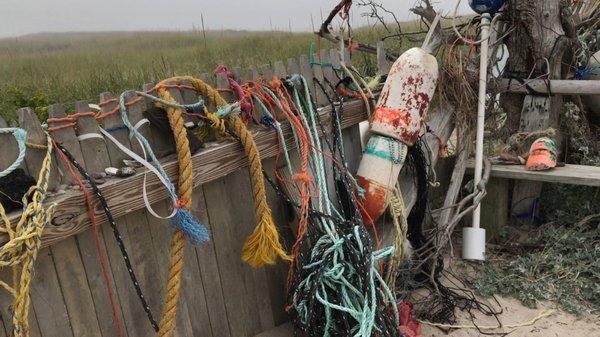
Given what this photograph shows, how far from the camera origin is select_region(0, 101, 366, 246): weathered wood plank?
1938mm

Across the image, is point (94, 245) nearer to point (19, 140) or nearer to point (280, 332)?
point (19, 140)

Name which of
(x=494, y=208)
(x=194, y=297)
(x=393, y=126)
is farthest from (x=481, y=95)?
(x=194, y=297)

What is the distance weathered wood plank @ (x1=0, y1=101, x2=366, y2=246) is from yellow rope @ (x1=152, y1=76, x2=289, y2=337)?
0.09 metres

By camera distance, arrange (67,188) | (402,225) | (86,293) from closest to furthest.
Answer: (67,188) → (86,293) → (402,225)

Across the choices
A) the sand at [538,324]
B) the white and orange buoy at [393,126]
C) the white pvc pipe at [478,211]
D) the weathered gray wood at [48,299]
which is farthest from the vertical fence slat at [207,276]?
the white pvc pipe at [478,211]

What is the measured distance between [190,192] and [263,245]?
0.46m

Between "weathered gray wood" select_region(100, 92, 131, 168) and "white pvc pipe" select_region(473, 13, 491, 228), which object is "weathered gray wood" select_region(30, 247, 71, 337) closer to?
"weathered gray wood" select_region(100, 92, 131, 168)

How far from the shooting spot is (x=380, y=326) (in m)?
2.44

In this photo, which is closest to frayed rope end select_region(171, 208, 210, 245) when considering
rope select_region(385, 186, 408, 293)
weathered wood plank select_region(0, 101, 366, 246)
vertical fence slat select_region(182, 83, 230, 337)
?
weathered wood plank select_region(0, 101, 366, 246)

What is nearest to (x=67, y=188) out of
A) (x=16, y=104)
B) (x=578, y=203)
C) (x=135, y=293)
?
(x=135, y=293)

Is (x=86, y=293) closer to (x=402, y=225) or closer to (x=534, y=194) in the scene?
(x=402, y=225)

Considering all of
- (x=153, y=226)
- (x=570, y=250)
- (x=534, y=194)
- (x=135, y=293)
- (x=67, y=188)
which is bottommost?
(x=570, y=250)

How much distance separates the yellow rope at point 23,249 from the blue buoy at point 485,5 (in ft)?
10.6

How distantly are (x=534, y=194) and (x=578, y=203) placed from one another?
30 centimetres
